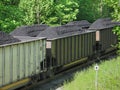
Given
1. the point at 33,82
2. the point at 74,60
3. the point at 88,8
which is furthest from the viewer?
the point at 88,8

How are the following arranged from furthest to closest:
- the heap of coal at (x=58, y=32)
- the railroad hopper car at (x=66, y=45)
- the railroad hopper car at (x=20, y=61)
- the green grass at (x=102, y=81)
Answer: the heap of coal at (x=58, y=32), the railroad hopper car at (x=66, y=45), the railroad hopper car at (x=20, y=61), the green grass at (x=102, y=81)

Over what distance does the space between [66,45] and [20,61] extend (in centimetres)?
577

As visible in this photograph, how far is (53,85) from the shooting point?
59.9 ft

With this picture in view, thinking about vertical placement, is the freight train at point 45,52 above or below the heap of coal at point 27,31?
below

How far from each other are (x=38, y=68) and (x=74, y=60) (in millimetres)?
4934

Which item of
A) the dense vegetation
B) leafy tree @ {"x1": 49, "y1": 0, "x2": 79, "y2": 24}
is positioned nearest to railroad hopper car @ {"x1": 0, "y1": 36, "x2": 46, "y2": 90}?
the dense vegetation

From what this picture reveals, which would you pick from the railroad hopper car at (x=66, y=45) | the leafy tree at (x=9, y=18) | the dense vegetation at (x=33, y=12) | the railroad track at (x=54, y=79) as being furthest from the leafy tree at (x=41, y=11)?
the railroad track at (x=54, y=79)

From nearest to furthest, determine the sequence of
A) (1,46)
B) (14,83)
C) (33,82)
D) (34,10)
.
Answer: (1,46), (14,83), (33,82), (34,10)

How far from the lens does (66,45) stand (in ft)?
68.2

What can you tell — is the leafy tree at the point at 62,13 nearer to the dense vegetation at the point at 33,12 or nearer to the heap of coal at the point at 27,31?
the dense vegetation at the point at 33,12

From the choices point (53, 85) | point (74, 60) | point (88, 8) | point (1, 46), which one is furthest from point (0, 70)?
point (88, 8)

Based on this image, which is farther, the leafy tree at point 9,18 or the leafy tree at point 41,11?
the leafy tree at point 41,11

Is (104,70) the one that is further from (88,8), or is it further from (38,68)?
(88,8)

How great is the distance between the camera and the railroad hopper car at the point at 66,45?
19.1m
